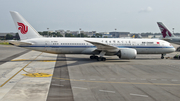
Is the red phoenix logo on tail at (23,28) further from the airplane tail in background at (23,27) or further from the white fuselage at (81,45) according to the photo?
the white fuselage at (81,45)

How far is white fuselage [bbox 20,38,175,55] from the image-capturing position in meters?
30.3

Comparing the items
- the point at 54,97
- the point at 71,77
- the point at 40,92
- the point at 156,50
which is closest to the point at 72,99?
the point at 54,97

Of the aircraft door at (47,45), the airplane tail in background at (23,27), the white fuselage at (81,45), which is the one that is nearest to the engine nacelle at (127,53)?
the white fuselage at (81,45)

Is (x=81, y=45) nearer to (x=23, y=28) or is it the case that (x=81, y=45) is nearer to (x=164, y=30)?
(x=23, y=28)

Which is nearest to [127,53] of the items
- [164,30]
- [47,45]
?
[47,45]

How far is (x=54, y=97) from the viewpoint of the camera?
41.0 feet

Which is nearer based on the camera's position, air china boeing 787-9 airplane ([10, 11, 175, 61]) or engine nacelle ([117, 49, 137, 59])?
engine nacelle ([117, 49, 137, 59])

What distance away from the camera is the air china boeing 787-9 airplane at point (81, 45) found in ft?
96.1

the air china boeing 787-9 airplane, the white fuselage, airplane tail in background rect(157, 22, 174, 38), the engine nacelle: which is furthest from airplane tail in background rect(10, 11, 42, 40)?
airplane tail in background rect(157, 22, 174, 38)

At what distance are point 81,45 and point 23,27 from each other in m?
9.90

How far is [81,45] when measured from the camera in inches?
1231

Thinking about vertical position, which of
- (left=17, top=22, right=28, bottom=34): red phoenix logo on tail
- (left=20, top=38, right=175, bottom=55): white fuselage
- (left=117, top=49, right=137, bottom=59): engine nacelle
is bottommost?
(left=117, top=49, right=137, bottom=59): engine nacelle

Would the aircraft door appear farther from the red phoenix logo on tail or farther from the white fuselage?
the red phoenix logo on tail

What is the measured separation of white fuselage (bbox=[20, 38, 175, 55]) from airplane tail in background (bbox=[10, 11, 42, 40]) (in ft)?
3.12
